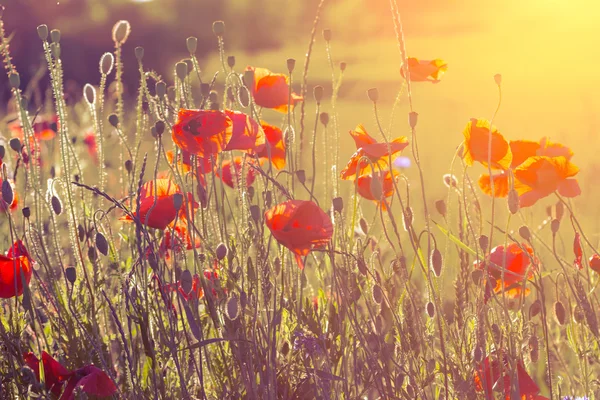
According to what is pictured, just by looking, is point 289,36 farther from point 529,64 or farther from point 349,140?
point 349,140

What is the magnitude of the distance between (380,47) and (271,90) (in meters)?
9.60

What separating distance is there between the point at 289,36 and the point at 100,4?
235 centimetres

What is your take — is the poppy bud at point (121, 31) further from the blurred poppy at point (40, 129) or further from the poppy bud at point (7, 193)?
the blurred poppy at point (40, 129)

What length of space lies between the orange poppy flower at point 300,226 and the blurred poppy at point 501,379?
0.43m

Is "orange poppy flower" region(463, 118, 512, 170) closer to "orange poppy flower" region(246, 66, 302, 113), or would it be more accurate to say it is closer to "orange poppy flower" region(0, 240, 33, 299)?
"orange poppy flower" region(246, 66, 302, 113)

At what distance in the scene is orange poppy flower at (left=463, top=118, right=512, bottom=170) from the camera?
1.97 meters

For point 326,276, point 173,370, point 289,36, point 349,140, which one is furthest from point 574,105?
point 173,370

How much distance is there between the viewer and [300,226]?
1.68 meters

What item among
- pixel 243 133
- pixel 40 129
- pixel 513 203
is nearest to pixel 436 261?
pixel 513 203

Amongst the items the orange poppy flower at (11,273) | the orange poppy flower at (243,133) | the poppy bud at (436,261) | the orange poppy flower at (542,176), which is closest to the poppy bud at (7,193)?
the orange poppy flower at (11,273)

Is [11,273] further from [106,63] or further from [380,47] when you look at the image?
[380,47]

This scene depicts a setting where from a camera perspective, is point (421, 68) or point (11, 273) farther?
point (421, 68)

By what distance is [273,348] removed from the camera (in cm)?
178

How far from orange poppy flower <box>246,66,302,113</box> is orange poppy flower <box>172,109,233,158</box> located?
0.38 metres
